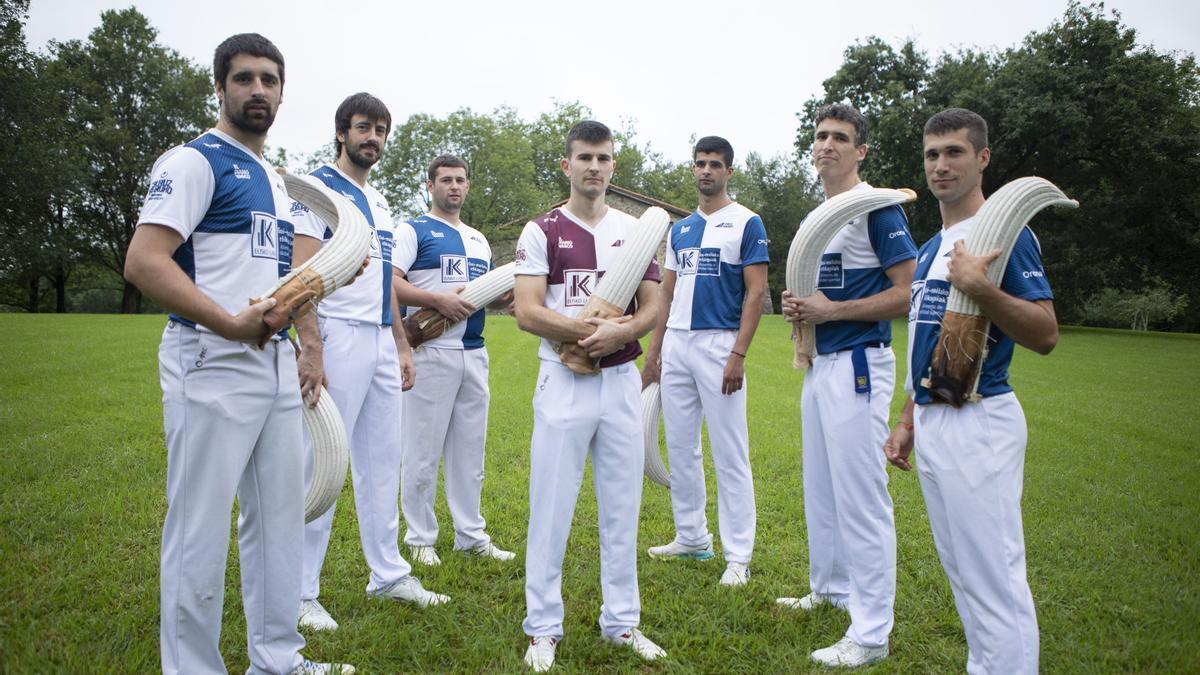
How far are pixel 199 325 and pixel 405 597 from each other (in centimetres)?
238

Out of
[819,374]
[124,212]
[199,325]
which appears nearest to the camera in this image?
[199,325]

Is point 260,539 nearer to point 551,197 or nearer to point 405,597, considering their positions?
point 405,597

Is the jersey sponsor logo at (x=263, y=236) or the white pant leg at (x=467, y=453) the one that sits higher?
the jersey sponsor logo at (x=263, y=236)

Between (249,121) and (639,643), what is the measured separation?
3.26 meters

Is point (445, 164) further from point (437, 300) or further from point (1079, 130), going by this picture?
point (1079, 130)

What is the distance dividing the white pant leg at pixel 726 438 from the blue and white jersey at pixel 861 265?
1.03 meters

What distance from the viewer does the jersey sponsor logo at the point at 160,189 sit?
2785 millimetres

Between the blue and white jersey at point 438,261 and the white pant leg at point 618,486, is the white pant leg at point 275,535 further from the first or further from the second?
the blue and white jersey at point 438,261

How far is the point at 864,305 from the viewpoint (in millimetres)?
4062

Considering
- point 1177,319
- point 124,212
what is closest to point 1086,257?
point 1177,319

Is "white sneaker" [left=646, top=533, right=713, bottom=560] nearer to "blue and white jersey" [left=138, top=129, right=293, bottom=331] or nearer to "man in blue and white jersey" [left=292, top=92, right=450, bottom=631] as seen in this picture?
"man in blue and white jersey" [left=292, top=92, right=450, bottom=631]

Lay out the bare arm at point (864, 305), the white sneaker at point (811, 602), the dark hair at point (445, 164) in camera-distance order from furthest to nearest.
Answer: the dark hair at point (445, 164), the white sneaker at point (811, 602), the bare arm at point (864, 305)

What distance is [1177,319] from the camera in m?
49.5

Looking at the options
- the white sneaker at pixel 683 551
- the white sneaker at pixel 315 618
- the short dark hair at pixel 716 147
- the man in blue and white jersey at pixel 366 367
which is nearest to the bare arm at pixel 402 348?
the man in blue and white jersey at pixel 366 367
